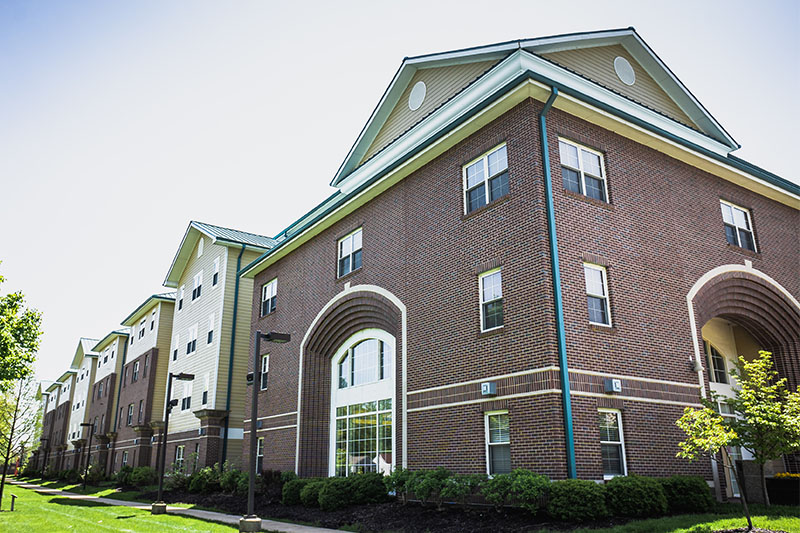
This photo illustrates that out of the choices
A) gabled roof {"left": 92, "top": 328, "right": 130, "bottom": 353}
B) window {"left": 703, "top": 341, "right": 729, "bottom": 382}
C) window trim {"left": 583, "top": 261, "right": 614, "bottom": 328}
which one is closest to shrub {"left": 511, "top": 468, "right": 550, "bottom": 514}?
window trim {"left": 583, "top": 261, "right": 614, "bottom": 328}

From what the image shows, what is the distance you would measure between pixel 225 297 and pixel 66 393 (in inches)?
2134

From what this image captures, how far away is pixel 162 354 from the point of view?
4200 centimetres

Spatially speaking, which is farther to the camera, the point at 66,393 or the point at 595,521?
the point at 66,393

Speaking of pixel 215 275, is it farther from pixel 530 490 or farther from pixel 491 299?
pixel 530 490

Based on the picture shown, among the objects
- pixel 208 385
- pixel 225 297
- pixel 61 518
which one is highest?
pixel 225 297

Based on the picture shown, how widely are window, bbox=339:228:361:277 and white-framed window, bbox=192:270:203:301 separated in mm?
15746

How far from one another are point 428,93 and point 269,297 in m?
12.1

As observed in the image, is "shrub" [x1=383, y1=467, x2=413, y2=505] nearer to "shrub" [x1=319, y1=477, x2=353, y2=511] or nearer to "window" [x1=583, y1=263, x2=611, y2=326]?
"shrub" [x1=319, y1=477, x2=353, y2=511]

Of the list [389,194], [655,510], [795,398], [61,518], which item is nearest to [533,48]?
[389,194]

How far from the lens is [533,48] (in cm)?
1739

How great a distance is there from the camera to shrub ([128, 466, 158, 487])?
1373 inches

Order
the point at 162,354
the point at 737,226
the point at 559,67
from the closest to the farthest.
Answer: the point at 559,67, the point at 737,226, the point at 162,354

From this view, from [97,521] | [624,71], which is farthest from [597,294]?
[97,521]

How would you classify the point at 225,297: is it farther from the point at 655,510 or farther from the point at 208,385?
the point at 655,510
